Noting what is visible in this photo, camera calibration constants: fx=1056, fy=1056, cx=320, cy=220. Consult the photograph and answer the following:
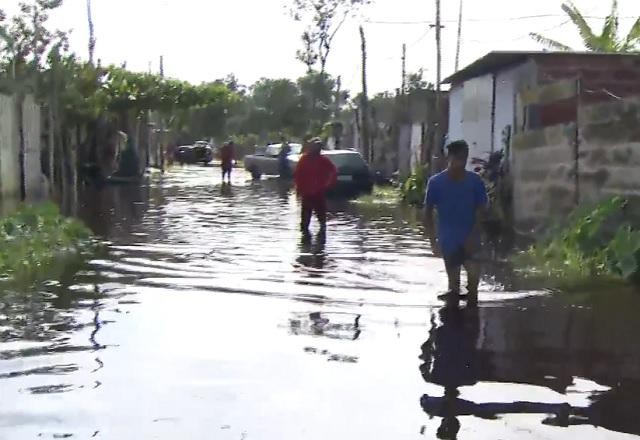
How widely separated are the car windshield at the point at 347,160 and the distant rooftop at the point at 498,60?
4.26 m

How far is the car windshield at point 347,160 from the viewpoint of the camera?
29.2 meters

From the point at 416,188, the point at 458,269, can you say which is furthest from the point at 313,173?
the point at 416,188

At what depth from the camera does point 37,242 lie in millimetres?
12727

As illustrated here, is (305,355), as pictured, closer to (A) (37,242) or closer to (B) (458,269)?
(B) (458,269)

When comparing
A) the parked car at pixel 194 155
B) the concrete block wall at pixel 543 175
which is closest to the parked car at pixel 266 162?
the parked car at pixel 194 155

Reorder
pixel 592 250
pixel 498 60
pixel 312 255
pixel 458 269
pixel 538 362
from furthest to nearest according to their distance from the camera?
pixel 498 60 → pixel 312 255 → pixel 592 250 → pixel 458 269 → pixel 538 362

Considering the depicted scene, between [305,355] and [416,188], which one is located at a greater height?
[416,188]

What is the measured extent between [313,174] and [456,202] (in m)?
7.42

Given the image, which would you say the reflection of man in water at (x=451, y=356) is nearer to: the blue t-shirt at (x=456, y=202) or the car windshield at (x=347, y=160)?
the blue t-shirt at (x=456, y=202)

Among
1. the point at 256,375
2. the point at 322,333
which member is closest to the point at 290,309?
the point at 322,333

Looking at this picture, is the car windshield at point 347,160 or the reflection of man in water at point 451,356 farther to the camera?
the car windshield at point 347,160

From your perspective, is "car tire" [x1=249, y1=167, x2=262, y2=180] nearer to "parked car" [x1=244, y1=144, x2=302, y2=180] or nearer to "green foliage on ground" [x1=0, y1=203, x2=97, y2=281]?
"parked car" [x1=244, y1=144, x2=302, y2=180]

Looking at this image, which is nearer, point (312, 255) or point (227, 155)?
point (312, 255)

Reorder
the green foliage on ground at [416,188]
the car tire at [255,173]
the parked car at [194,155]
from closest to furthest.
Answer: the green foliage on ground at [416,188] < the car tire at [255,173] < the parked car at [194,155]
